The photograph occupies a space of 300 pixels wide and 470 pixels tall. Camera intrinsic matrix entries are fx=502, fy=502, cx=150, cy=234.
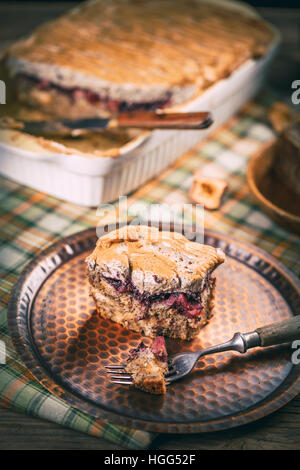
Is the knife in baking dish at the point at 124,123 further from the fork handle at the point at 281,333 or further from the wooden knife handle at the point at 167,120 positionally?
the fork handle at the point at 281,333

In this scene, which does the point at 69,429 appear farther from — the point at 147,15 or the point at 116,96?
the point at 147,15

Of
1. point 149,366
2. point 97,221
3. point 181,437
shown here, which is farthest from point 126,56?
point 181,437

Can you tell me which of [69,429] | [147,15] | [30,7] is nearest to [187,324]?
[69,429]

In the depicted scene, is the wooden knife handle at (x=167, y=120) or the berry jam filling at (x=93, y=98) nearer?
the wooden knife handle at (x=167, y=120)

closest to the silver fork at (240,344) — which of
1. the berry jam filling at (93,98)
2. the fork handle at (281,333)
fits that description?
the fork handle at (281,333)

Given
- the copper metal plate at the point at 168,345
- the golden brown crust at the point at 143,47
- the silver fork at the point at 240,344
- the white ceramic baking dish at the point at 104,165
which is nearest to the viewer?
the copper metal plate at the point at 168,345

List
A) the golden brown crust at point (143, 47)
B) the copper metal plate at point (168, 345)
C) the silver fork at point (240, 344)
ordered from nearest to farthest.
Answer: the copper metal plate at point (168, 345) < the silver fork at point (240, 344) < the golden brown crust at point (143, 47)
